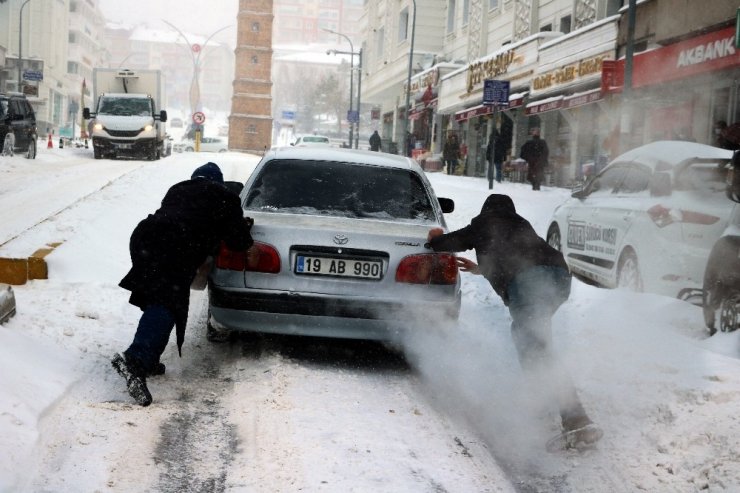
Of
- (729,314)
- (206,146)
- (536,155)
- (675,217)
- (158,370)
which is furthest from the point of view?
A: (206,146)

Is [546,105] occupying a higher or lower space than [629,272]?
higher

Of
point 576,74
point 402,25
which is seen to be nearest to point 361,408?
point 576,74

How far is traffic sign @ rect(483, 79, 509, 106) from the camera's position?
907 inches

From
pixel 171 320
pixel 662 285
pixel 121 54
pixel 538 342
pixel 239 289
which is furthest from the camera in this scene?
pixel 121 54

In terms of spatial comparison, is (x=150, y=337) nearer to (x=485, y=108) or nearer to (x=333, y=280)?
(x=333, y=280)

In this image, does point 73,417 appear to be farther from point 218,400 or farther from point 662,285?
point 662,285

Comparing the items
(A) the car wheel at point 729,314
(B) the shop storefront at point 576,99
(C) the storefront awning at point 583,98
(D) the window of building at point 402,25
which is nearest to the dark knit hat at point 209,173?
(A) the car wheel at point 729,314

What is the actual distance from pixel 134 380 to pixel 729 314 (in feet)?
15.1

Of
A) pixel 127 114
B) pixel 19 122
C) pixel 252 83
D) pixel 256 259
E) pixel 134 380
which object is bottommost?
pixel 134 380

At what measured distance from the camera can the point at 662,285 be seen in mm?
8578

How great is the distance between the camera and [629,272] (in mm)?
9414

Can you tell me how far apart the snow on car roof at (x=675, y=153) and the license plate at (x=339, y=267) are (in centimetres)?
445

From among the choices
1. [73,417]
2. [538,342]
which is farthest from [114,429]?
[538,342]

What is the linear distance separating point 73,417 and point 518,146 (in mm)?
32334
